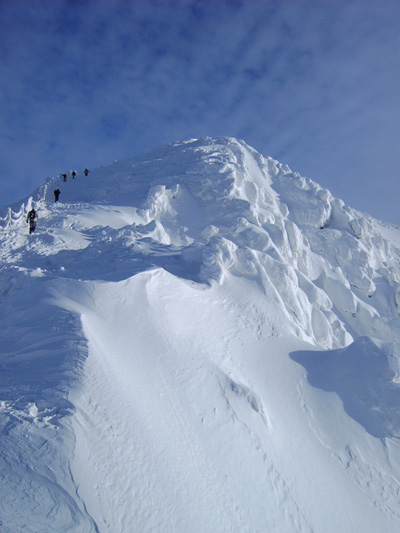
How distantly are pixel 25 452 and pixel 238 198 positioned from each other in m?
22.5

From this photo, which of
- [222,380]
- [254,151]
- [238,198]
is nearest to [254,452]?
[222,380]

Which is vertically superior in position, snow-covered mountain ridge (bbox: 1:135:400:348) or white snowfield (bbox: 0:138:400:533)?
snow-covered mountain ridge (bbox: 1:135:400:348)

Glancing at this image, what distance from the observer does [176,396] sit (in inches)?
369

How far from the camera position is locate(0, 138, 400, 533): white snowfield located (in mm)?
6660

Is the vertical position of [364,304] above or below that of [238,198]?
below

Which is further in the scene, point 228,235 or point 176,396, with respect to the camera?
point 228,235

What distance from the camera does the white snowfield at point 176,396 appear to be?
21.9 feet

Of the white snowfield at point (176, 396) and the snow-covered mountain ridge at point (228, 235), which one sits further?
the snow-covered mountain ridge at point (228, 235)

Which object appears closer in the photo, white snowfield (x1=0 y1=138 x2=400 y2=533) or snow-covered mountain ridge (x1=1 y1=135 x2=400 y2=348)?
white snowfield (x1=0 y1=138 x2=400 y2=533)

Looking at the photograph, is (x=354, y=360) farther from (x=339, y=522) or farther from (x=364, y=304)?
(x=364, y=304)

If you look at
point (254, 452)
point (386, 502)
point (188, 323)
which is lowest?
point (386, 502)

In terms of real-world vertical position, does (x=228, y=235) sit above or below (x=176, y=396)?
above

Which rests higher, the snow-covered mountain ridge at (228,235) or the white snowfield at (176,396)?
the snow-covered mountain ridge at (228,235)

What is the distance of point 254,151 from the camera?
38.0m
